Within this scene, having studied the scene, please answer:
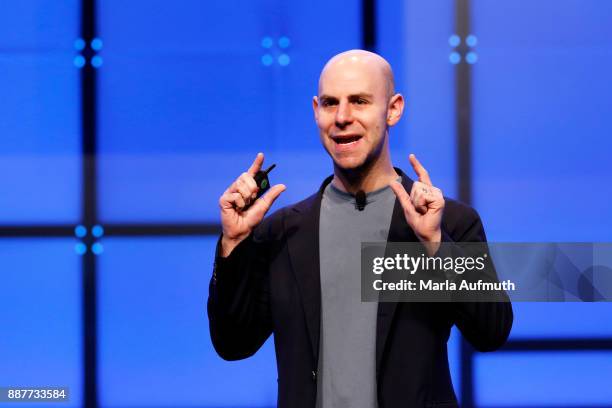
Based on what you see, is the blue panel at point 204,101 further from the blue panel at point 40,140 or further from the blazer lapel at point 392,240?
the blazer lapel at point 392,240

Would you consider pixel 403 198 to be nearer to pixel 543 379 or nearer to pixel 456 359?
pixel 456 359

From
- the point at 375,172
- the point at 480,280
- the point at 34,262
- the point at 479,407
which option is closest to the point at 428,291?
the point at 480,280

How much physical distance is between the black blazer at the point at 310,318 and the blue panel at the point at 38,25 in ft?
4.62

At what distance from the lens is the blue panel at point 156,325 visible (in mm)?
2920

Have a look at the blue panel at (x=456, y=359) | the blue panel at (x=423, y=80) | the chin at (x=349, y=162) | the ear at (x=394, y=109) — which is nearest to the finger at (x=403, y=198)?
the chin at (x=349, y=162)

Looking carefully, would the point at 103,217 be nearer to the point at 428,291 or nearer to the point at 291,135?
the point at 291,135

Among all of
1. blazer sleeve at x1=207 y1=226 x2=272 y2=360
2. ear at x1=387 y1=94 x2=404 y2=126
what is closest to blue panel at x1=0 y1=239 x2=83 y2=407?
blazer sleeve at x1=207 y1=226 x2=272 y2=360

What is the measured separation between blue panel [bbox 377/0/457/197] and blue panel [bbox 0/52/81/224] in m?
1.20

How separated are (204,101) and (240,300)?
48.3 inches

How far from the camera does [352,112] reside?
1979 mm

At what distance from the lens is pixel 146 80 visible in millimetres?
2971

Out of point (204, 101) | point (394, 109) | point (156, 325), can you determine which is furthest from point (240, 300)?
point (204, 101)

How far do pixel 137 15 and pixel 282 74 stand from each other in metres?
0.60

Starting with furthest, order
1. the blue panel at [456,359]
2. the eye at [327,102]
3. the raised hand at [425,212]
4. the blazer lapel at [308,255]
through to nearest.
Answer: the blue panel at [456,359] → the eye at [327,102] → the blazer lapel at [308,255] → the raised hand at [425,212]
